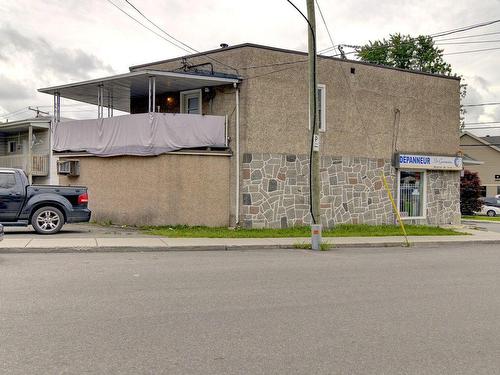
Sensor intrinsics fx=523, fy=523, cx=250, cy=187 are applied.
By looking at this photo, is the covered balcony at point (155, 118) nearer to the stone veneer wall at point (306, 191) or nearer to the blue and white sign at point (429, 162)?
the stone veneer wall at point (306, 191)

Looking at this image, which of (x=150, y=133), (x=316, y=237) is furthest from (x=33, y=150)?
(x=316, y=237)

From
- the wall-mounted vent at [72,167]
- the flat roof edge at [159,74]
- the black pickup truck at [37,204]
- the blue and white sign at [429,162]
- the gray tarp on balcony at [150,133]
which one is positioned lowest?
the black pickup truck at [37,204]

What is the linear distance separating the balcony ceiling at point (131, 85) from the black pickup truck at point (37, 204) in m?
4.33

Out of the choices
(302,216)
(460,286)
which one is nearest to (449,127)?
(302,216)

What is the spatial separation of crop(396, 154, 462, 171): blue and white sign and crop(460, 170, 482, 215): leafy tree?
17.6 meters

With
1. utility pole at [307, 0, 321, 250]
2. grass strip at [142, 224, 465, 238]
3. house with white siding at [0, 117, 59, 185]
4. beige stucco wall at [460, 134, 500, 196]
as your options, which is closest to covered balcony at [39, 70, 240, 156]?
grass strip at [142, 224, 465, 238]

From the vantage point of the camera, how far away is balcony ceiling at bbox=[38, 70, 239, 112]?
16828 mm

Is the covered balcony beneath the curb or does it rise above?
above

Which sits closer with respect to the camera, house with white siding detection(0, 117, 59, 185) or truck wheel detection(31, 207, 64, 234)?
truck wheel detection(31, 207, 64, 234)

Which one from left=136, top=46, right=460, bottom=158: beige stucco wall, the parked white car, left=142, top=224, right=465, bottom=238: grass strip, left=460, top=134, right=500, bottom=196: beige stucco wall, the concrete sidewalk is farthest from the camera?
left=460, top=134, right=500, bottom=196: beige stucco wall

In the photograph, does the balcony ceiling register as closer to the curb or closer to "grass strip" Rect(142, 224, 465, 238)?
"grass strip" Rect(142, 224, 465, 238)

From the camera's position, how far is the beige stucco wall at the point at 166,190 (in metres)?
17.0

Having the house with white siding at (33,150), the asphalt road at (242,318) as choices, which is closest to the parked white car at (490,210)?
the house with white siding at (33,150)

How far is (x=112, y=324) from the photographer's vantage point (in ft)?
19.3
